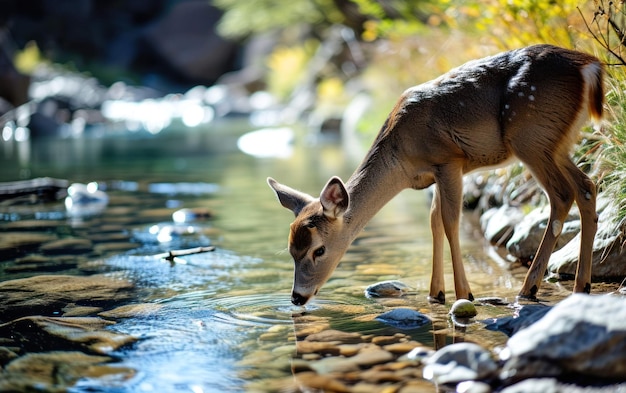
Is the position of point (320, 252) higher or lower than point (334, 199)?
lower

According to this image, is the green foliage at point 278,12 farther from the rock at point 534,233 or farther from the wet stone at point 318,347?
the wet stone at point 318,347

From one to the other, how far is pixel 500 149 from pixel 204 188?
26.1ft

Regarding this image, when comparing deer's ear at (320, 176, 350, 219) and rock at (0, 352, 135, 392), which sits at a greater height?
deer's ear at (320, 176, 350, 219)

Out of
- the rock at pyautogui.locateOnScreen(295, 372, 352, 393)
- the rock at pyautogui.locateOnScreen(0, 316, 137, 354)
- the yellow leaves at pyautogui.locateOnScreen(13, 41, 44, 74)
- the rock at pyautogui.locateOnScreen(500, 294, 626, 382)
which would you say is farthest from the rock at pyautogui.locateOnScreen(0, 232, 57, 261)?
the yellow leaves at pyautogui.locateOnScreen(13, 41, 44, 74)

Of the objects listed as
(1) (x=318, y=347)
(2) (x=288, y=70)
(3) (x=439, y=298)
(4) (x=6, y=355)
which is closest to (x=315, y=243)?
(1) (x=318, y=347)

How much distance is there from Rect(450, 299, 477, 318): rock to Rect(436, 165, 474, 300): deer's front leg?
47cm

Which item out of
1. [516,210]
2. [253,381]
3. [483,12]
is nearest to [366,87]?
[483,12]

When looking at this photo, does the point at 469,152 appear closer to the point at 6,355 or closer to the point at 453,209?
the point at 453,209

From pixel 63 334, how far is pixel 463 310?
8.70 feet

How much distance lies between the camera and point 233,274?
7.41 meters

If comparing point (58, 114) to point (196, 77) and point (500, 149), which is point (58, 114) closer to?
point (196, 77)

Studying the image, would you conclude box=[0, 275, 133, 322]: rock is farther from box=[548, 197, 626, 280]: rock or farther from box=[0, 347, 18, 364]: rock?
box=[548, 197, 626, 280]: rock

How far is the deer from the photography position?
5.98m

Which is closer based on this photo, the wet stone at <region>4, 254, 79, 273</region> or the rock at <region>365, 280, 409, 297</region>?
the rock at <region>365, 280, 409, 297</region>
